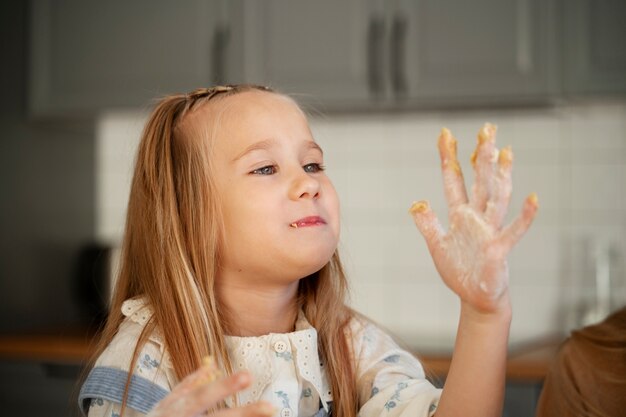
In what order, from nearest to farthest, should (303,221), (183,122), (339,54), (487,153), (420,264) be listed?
(487,153), (303,221), (183,122), (339,54), (420,264)

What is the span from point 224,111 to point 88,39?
219 cm

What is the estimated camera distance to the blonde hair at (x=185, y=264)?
1097 mm

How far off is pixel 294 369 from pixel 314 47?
192cm

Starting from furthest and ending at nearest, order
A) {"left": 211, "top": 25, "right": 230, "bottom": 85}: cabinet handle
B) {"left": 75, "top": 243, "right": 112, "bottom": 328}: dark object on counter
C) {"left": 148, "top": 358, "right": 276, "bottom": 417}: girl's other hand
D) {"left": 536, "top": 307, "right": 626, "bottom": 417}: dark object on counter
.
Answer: {"left": 75, "top": 243, "right": 112, "bottom": 328}: dark object on counter → {"left": 211, "top": 25, "right": 230, "bottom": 85}: cabinet handle → {"left": 536, "top": 307, "right": 626, "bottom": 417}: dark object on counter → {"left": 148, "top": 358, "right": 276, "bottom": 417}: girl's other hand

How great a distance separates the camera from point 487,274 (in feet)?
2.77

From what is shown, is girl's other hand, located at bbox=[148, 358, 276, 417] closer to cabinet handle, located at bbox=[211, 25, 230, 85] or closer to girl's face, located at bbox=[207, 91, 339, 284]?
girl's face, located at bbox=[207, 91, 339, 284]

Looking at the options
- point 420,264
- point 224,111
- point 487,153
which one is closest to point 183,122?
point 224,111

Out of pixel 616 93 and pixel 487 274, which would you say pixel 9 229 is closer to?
pixel 616 93

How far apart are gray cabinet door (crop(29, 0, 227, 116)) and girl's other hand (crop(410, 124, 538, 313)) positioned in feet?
7.30

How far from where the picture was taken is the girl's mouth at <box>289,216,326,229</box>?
1.09 metres

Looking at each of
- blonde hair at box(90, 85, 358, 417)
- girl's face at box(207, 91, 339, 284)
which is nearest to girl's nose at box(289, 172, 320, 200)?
girl's face at box(207, 91, 339, 284)

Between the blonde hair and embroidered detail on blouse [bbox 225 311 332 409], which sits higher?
the blonde hair

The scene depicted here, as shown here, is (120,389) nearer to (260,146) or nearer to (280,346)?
(280,346)

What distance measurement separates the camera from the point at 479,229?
0.85 meters
